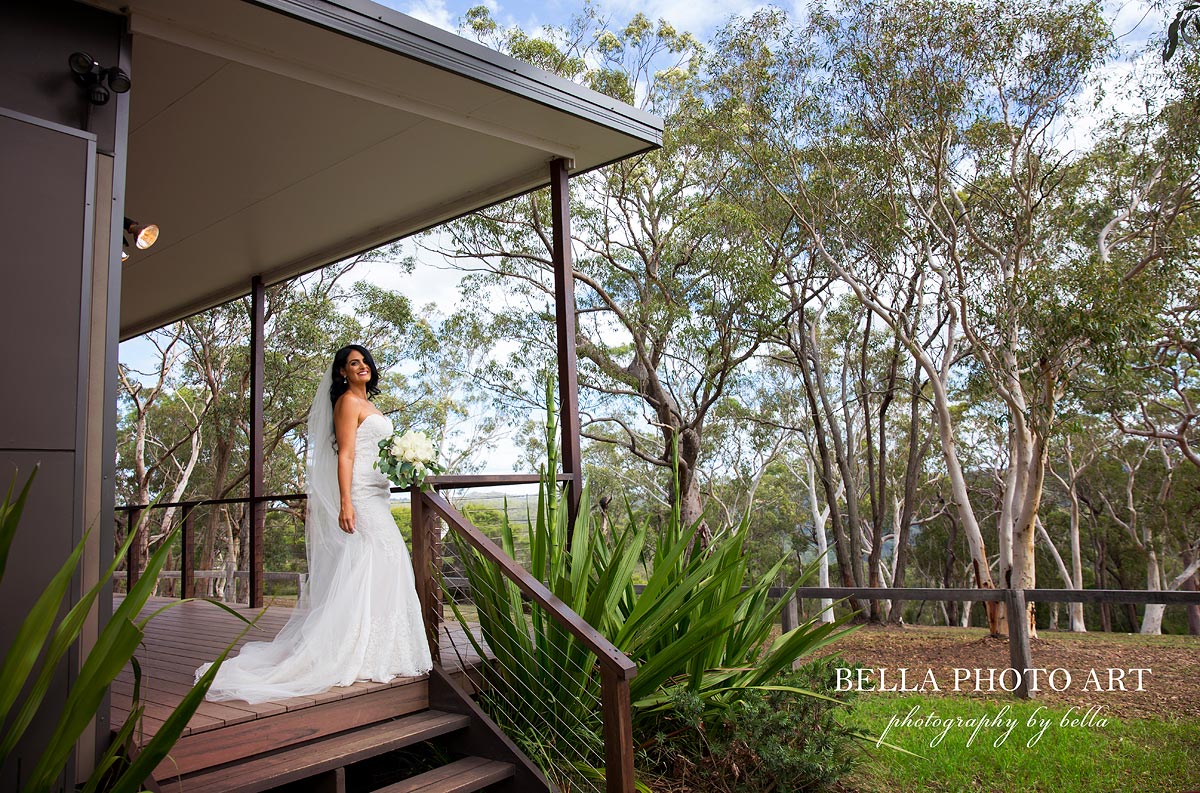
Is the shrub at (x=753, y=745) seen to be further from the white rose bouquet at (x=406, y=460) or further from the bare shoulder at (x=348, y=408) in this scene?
the bare shoulder at (x=348, y=408)

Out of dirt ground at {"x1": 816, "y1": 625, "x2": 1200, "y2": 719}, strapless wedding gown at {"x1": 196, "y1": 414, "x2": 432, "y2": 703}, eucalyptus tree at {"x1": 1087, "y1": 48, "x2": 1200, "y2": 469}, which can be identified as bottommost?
dirt ground at {"x1": 816, "y1": 625, "x2": 1200, "y2": 719}

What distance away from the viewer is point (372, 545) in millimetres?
3775

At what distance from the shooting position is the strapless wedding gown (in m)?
3.45

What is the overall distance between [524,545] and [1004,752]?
11.3 ft

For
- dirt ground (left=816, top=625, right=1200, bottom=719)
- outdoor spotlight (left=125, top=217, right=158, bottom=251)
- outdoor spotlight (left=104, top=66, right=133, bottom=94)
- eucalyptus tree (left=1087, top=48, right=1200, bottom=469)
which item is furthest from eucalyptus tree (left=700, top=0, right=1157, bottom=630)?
outdoor spotlight (left=104, top=66, right=133, bottom=94)

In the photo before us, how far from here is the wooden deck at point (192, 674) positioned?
121 inches

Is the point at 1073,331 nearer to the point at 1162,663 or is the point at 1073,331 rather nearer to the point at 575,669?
the point at 1162,663

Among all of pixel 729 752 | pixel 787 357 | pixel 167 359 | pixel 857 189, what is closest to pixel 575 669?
pixel 729 752

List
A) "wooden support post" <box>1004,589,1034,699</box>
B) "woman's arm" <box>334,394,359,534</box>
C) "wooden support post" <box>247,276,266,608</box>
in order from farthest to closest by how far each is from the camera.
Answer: "wooden support post" <box>1004,589,1034,699</box>, "wooden support post" <box>247,276,266,608</box>, "woman's arm" <box>334,394,359,534</box>

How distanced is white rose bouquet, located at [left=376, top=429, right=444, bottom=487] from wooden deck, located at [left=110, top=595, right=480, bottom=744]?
0.71 metres

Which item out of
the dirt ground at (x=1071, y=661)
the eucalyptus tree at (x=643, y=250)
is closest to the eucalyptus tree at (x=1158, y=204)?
the dirt ground at (x=1071, y=661)

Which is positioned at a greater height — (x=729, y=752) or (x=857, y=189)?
(x=857, y=189)

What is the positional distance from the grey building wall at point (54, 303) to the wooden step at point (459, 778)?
1.08 meters

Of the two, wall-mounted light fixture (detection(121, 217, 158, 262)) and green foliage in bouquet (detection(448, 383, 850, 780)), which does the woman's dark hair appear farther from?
wall-mounted light fixture (detection(121, 217, 158, 262))
